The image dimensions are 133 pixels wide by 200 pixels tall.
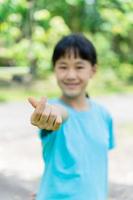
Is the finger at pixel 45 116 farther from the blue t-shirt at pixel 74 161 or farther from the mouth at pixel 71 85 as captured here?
the mouth at pixel 71 85

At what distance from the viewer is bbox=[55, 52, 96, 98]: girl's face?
2.27m

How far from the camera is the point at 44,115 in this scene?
72.7 inches

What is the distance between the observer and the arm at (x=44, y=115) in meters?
1.83

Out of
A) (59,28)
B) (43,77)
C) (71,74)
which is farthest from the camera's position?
(43,77)

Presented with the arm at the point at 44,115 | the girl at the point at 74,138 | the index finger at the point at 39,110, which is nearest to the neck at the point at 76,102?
the girl at the point at 74,138

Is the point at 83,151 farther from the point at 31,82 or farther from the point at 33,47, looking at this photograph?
the point at 31,82

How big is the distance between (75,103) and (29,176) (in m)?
3.01

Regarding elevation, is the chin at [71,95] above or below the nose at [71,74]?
below

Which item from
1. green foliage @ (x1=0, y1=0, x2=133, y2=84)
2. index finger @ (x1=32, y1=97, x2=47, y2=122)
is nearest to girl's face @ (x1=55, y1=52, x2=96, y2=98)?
index finger @ (x1=32, y1=97, x2=47, y2=122)

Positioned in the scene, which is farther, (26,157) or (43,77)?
(43,77)

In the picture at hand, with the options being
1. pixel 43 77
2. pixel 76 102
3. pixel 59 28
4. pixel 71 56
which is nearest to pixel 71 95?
pixel 76 102

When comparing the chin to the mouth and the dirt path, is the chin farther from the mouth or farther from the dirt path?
the dirt path

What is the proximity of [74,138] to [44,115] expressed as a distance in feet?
1.15

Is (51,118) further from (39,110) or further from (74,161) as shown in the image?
(74,161)
